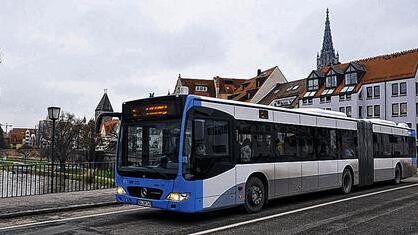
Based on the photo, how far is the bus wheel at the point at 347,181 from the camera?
15323 mm

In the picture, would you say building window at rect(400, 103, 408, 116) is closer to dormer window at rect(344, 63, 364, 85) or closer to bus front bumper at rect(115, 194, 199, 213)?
dormer window at rect(344, 63, 364, 85)

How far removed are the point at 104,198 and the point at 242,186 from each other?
5.32 m

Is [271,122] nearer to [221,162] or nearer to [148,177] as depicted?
[221,162]

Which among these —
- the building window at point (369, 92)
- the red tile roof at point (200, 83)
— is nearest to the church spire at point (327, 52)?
the red tile roof at point (200, 83)

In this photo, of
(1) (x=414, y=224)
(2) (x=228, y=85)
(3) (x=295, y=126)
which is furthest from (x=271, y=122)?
(2) (x=228, y=85)

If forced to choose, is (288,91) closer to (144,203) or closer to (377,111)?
(377,111)

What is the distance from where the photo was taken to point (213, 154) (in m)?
9.71

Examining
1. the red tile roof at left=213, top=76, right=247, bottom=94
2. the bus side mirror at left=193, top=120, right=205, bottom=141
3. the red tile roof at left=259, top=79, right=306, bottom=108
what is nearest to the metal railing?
the bus side mirror at left=193, top=120, right=205, bottom=141

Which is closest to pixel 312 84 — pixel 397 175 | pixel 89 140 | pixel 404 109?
pixel 404 109

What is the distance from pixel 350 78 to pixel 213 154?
173ft

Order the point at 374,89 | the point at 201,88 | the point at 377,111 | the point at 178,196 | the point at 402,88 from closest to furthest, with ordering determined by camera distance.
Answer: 1. the point at 178,196
2. the point at 402,88
3. the point at 377,111
4. the point at 374,89
5. the point at 201,88

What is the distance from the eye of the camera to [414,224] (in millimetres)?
9383

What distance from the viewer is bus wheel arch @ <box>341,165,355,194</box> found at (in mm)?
15281

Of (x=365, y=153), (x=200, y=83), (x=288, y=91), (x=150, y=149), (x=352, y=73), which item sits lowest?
(x=365, y=153)
